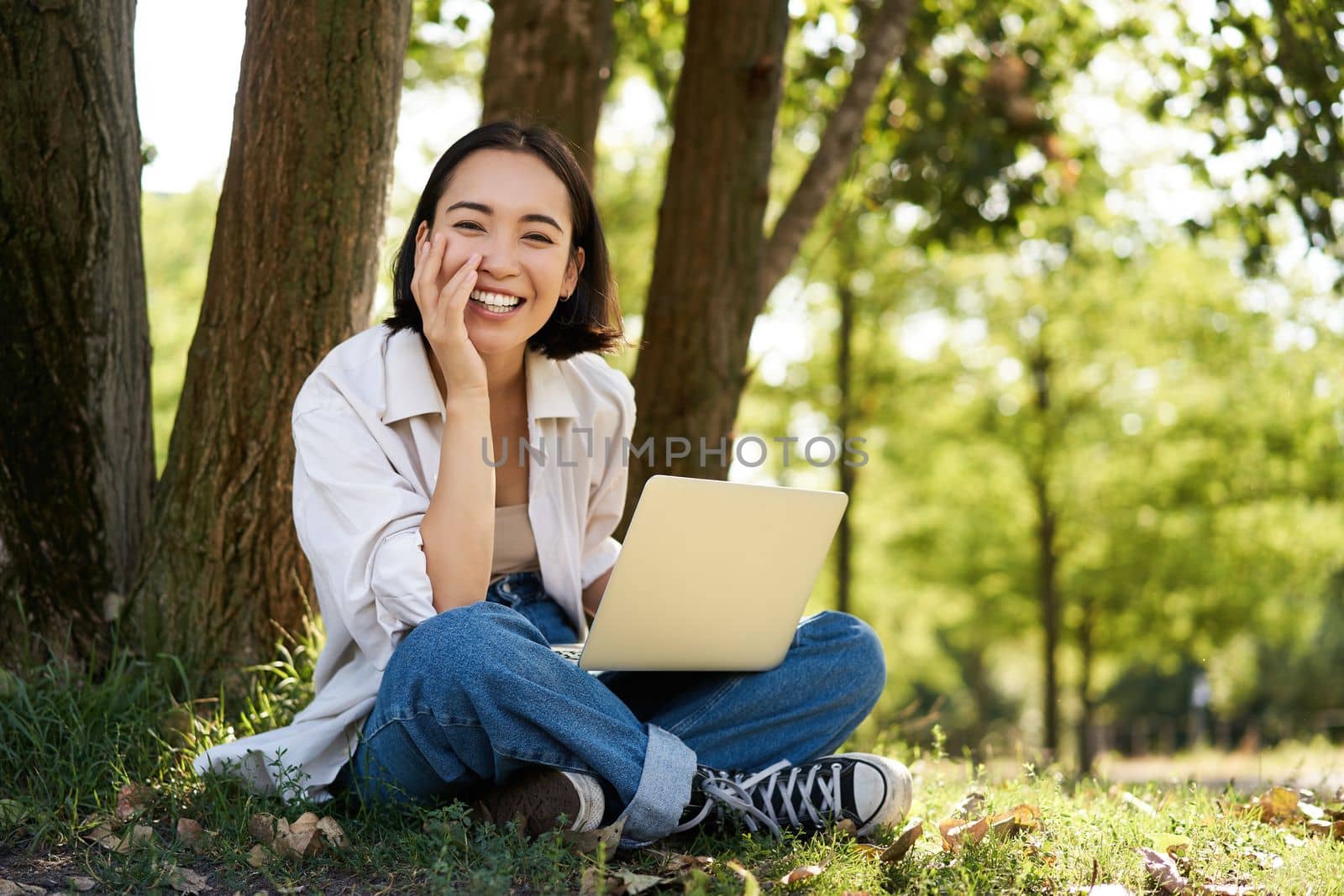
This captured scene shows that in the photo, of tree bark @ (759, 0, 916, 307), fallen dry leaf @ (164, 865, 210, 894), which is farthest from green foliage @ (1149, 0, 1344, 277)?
fallen dry leaf @ (164, 865, 210, 894)

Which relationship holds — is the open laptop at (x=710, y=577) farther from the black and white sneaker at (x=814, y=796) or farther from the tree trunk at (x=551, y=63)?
the tree trunk at (x=551, y=63)

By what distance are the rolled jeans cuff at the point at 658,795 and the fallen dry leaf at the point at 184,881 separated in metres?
0.76

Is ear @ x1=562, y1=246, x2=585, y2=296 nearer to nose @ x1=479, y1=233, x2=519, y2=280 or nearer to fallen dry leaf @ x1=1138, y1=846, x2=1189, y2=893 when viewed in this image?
nose @ x1=479, y1=233, x2=519, y2=280

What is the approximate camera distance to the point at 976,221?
273 inches

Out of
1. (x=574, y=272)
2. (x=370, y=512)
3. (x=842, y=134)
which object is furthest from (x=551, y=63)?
(x=370, y=512)

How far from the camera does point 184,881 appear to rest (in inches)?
82.9

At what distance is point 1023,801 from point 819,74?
506cm

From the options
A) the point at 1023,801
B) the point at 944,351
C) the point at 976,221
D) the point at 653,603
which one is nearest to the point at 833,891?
the point at 653,603

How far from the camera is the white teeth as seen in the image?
269 cm

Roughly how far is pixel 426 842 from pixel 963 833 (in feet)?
3.49

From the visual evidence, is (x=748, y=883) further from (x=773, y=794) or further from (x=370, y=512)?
(x=370, y=512)

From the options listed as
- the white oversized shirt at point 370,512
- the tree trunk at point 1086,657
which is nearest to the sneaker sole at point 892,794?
the white oversized shirt at point 370,512

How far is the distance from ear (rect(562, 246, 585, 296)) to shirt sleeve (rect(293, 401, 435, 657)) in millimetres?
675

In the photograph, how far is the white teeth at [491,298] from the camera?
2.69 metres
